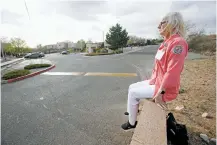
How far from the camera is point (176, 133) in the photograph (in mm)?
2635

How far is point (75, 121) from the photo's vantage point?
12.7 feet

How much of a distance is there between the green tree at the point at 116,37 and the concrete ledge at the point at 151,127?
4595 cm

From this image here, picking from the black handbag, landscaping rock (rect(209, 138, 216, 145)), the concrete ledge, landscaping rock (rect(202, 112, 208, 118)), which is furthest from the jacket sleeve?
landscaping rock (rect(202, 112, 208, 118))

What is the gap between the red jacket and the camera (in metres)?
2.20

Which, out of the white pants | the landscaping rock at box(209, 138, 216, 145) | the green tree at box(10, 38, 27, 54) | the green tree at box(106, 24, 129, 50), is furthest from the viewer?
the green tree at box(10, 38, 27, 54)

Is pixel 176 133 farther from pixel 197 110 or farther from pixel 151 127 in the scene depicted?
pixel 197 110

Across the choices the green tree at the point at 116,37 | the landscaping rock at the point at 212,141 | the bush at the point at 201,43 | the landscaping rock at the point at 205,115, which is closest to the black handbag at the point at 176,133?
the landscaping rock at the point at 212,141

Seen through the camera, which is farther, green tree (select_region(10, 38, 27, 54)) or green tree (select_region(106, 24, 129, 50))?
green tree (select_region(10, 38, 27, 54))

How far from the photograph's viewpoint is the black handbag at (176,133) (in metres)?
2.60

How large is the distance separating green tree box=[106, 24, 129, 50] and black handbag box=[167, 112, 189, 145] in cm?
4585

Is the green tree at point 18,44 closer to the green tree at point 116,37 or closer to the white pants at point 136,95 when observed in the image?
the green tree at point 116,37

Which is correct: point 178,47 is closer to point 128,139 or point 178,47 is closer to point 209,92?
point 128,139

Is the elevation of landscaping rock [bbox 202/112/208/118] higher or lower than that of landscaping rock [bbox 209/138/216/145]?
higher

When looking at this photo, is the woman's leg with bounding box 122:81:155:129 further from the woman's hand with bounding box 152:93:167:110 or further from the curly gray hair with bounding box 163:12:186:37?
the curly gray hair with bounding box 163:12:186:37
